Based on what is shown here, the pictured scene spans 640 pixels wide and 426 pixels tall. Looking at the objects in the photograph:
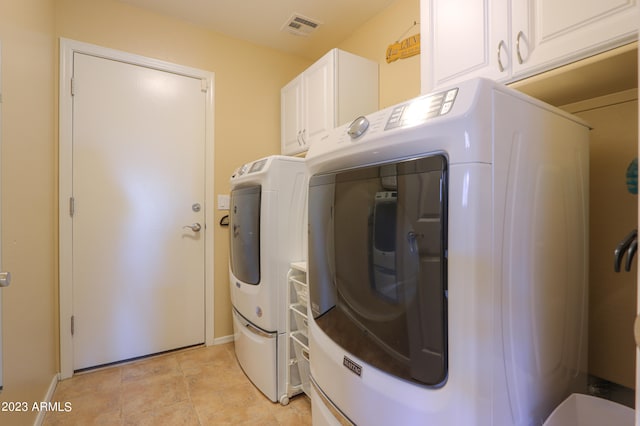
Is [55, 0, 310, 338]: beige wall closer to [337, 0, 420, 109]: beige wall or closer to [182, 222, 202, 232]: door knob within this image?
[182, 222, 202, 232]: door knob

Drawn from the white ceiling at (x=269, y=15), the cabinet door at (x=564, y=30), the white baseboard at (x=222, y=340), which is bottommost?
the white baseboard at (x=222, y=340)

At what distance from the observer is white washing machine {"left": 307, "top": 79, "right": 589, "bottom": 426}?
0.65m

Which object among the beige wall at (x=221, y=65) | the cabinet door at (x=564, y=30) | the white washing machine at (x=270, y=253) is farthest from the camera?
the beige wall at (x=221, y=65)

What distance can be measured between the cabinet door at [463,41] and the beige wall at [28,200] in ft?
5.51

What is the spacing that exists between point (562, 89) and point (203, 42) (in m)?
2.46

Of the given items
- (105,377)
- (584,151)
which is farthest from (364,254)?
(105,377)

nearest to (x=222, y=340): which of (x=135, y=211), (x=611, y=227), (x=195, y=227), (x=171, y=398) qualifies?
(x=171, y=398)

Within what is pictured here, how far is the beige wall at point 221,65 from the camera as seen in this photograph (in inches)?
82.1

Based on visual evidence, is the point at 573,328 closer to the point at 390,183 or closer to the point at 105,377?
the point at 390,183

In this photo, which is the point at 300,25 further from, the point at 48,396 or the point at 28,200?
the point at 48,396

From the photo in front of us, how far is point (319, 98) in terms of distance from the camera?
222 centimetres

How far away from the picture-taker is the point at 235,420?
1593mm

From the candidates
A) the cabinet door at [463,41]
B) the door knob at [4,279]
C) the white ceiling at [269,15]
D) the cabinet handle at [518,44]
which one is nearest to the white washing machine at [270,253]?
the cabinet door at [463,41]

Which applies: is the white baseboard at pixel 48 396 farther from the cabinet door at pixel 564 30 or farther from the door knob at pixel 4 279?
the cabinet door at pixel 564 30
